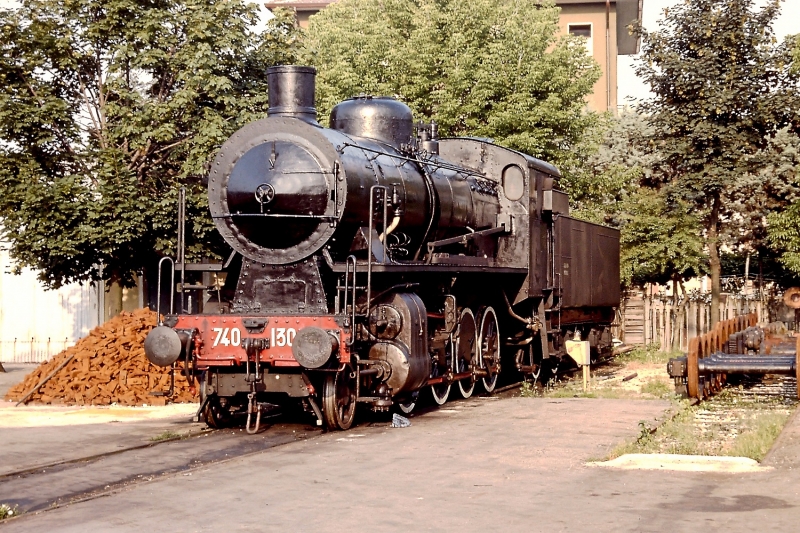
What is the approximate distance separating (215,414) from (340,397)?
1.51 m

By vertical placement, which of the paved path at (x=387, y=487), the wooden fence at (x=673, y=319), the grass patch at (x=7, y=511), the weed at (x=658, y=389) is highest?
the wooden fence at (x=673, y=319)

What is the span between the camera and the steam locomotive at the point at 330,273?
1106 centimetres

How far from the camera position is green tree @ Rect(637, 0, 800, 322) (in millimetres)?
23484

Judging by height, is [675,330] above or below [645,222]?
below

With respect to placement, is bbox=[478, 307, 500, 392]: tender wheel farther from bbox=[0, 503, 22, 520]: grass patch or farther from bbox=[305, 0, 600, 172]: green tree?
bbox=[305, 0, 600, 172]: green tree

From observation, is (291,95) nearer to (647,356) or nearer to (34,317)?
(647,356)

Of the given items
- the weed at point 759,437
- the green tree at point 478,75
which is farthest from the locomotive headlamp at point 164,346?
the green tree at point 478,75

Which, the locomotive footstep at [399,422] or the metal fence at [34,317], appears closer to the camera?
the locomotive footstep at [399,422]

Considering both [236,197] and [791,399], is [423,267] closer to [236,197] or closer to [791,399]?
[236,197]

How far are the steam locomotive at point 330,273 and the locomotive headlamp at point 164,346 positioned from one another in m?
0.02

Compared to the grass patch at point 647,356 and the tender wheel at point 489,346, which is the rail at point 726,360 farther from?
the grass patch at point 647,356

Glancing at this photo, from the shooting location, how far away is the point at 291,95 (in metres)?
Result: 12.2

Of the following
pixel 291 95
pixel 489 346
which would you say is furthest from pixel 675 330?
pixel 291 95

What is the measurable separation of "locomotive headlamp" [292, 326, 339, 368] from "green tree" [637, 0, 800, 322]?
52.0 feet
